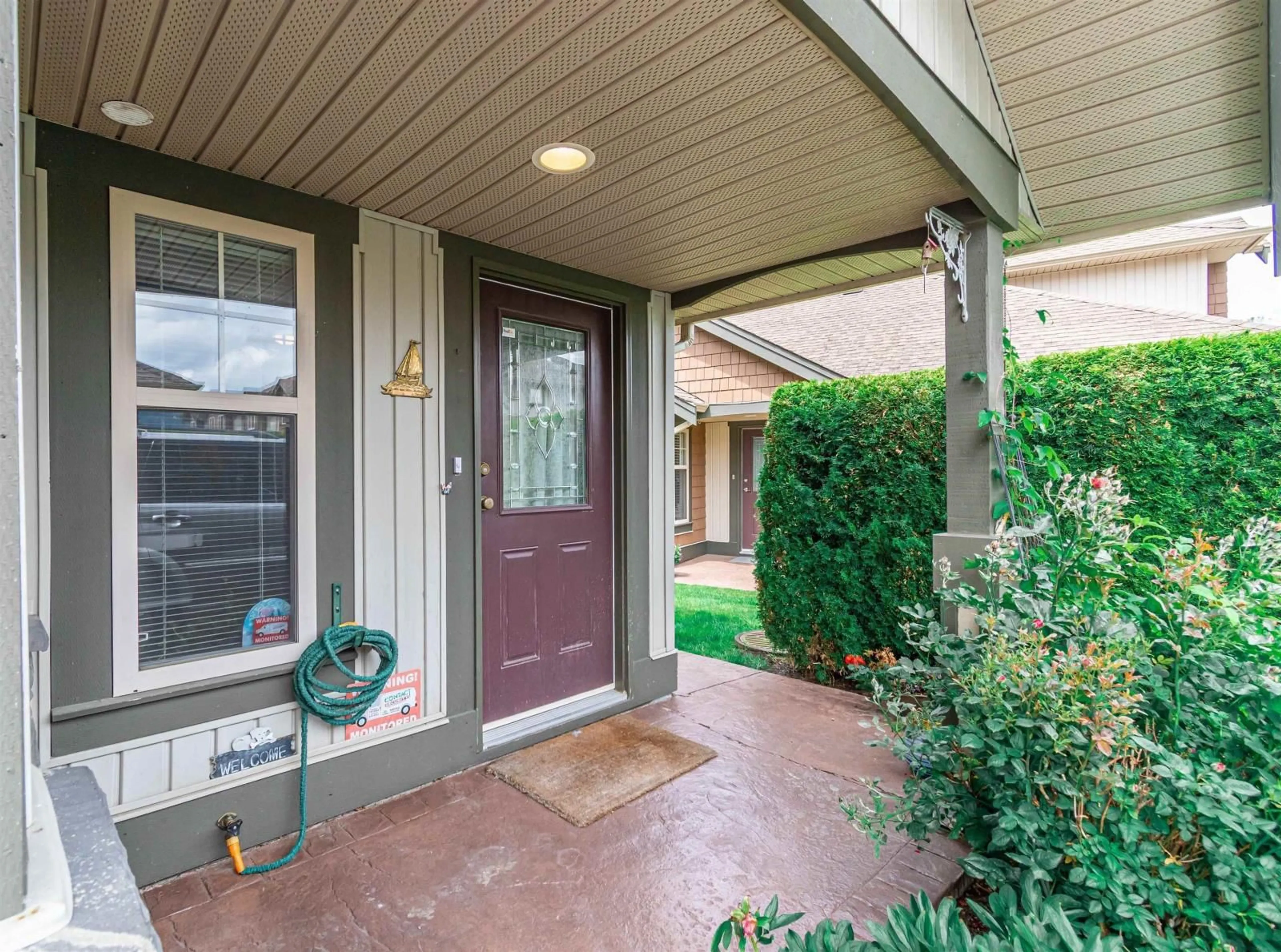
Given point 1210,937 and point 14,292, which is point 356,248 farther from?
point 1210,937

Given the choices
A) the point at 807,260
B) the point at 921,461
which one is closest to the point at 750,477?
the point at 921,461

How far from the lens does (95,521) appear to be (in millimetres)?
1949

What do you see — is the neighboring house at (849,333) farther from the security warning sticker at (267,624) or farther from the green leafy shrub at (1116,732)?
the green leafy shrub at (1116,732)

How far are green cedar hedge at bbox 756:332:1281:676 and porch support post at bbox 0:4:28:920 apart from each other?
3558 millimetres

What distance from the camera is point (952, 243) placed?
7.98ft

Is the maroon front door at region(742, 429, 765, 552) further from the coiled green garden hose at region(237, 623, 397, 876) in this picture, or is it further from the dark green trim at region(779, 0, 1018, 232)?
the coiled green garden hose at region(237, 623, 397, 876)

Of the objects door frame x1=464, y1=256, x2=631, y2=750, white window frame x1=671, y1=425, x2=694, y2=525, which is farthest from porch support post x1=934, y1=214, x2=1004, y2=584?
white window frame x1=671, y1=425, x2=694, y2=525

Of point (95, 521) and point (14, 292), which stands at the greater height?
point (14, 292)

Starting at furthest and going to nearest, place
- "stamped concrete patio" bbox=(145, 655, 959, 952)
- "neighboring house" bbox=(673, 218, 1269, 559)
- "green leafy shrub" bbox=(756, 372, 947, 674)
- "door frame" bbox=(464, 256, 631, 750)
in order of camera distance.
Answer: "neighboring house" bbox=(673, 218, 1269, 559) → "green leafy shrub" bbox=(756, 372, 947, 674) → "door frame" bbox=(464, 256, 631, 750) → "stamped concrete patio" bbox=(145, 655, 959, 952)

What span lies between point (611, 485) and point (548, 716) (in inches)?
47.3

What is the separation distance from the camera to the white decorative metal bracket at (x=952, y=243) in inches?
94.7

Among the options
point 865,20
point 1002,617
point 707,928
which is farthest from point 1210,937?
point 865,20

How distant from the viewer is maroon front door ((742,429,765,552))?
9.19 meters

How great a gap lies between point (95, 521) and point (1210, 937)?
9.63 feet
